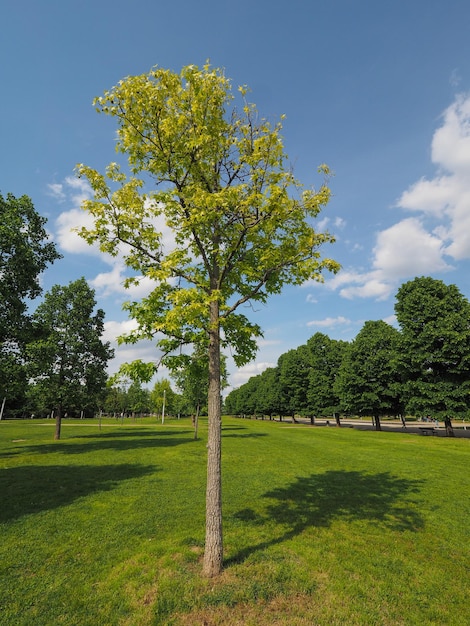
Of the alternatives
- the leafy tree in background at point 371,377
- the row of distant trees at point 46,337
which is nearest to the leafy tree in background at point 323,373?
the leafy tree in background at point 371,377

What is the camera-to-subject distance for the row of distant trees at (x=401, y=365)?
34.1 metres

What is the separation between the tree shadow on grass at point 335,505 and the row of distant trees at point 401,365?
903 inches

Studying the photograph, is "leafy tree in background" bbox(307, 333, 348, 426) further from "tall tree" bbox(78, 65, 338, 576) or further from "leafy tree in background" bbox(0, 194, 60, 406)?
"tall tree" bbox(78, 65, 338, 576)

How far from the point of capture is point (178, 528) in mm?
9547

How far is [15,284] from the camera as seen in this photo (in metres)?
20.8

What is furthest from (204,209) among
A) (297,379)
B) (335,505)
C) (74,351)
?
(297,379)

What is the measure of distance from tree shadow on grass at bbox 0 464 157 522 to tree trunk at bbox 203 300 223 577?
23.0ft

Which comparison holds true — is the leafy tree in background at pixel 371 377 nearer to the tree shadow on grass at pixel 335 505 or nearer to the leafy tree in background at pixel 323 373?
the leafy tree in background at pixel 323 373

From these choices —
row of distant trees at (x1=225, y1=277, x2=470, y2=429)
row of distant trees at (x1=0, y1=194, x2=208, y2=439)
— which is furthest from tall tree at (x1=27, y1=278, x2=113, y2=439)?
row of distant trees at (x1=225, y1=277, x2=470, y2=429)

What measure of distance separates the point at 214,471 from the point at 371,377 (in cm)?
4392

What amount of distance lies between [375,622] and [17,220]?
2425 centimetres

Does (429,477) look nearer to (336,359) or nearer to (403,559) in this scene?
(403,559)

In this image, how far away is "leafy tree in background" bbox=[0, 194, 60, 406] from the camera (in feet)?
65.6

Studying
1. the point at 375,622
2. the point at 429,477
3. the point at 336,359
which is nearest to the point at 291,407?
the point at 336,359
